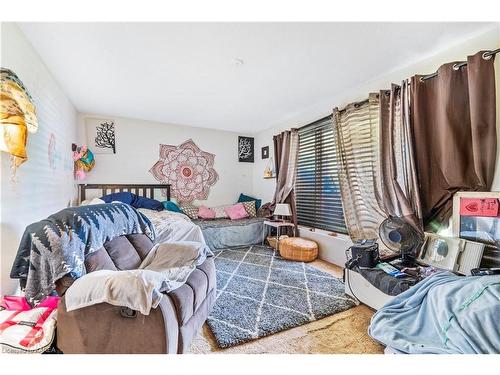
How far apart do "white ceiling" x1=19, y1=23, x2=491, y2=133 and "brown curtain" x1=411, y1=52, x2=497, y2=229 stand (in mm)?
357

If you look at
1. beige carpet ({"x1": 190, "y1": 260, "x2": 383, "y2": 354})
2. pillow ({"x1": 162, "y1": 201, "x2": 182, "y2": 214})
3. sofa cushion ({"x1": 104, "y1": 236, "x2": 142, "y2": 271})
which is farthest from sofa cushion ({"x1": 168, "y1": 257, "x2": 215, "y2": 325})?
pillow ({"x1": 162, "y1": 201, "x2": 182, "y2": 214})

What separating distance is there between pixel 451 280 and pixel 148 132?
437 centimetres

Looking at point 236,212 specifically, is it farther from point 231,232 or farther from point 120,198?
point 120,198

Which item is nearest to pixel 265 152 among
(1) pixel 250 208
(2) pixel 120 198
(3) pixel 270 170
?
(3) pixel 270 170

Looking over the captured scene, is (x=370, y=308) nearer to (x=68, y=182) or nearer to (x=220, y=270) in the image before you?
(x=220, y=270)

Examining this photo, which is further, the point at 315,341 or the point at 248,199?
the point at 248,199

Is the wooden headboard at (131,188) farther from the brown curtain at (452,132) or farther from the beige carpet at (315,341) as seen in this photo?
the brown curtain at (452,132)

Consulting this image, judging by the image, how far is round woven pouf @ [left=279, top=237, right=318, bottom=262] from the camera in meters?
2.96

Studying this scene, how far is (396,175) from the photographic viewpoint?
2.10m

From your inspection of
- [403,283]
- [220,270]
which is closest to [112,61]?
[220,270]

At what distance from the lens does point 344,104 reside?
2.77 meters

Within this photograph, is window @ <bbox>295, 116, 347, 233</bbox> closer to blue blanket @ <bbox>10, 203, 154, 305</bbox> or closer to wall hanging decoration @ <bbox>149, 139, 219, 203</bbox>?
wall hanging decoration @ <bbox>149, 139, 219, 203</bbox>

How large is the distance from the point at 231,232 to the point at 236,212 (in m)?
0.57

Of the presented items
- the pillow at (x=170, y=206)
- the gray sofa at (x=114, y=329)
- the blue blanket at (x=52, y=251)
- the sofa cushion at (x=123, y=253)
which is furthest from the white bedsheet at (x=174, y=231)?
the gray sofa at (x=114, y=329)
